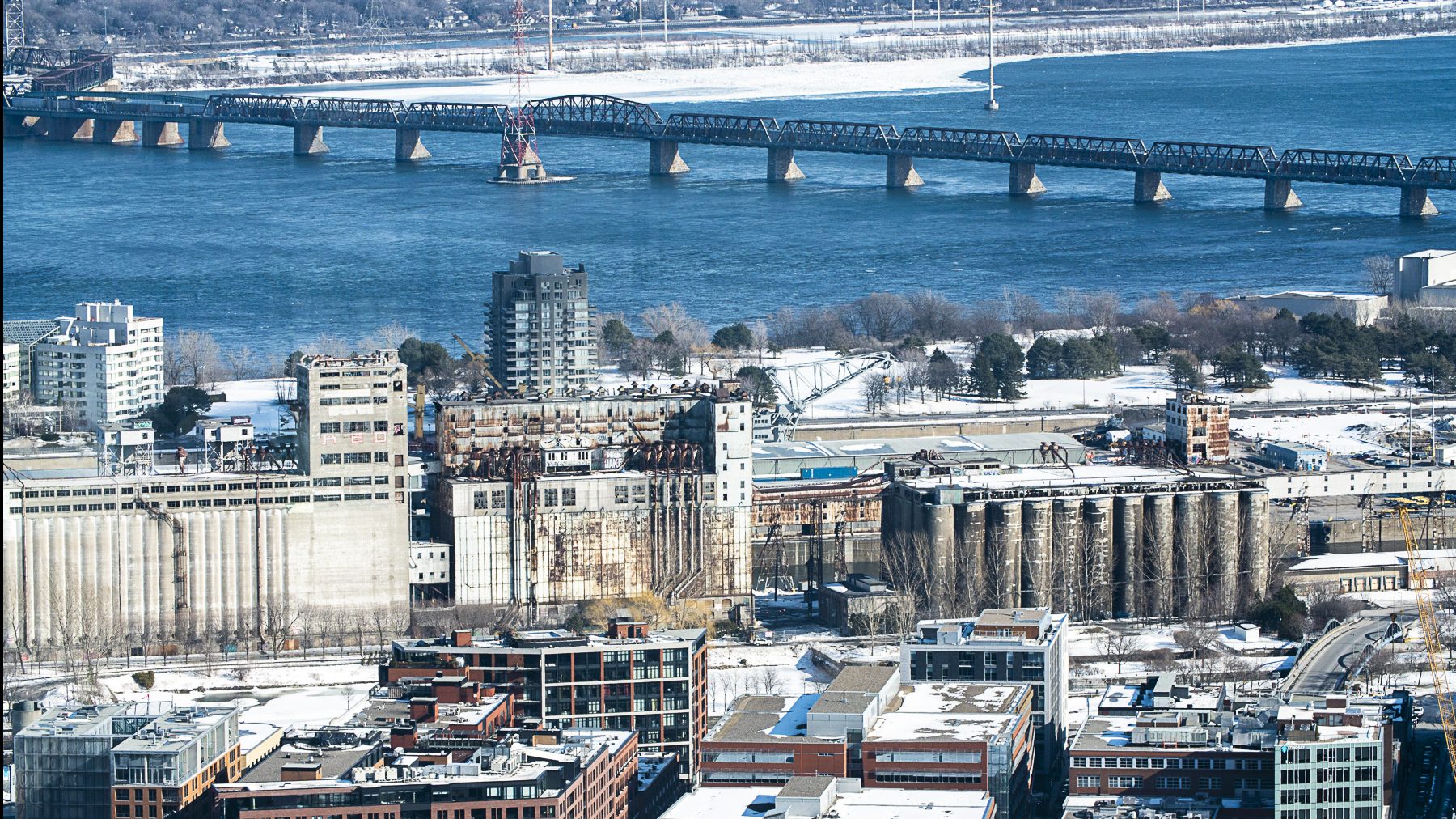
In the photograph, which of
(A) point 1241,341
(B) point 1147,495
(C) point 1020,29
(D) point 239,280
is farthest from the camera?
(C) point 1020,29

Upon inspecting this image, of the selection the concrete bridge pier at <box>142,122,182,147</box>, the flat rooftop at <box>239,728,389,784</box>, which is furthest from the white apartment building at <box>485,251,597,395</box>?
the concrete bridge pier at <box>142,122,182,147</box>

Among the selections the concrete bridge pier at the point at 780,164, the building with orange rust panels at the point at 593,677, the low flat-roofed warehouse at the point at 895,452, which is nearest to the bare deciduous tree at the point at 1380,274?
the low flat-roofed warehouse at the point at 895,452

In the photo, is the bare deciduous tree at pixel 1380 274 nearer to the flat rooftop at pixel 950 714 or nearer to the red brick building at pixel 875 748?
the flat rooftop at pixel 950 714

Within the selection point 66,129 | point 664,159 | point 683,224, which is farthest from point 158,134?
point 683,224

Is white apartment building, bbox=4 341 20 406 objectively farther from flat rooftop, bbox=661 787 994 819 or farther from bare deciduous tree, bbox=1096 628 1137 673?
flat rooftop, bbox=661 787 994 819

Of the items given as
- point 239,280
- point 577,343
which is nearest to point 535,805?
point 577,343

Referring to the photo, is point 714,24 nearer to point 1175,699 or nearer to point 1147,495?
point 1147,495
